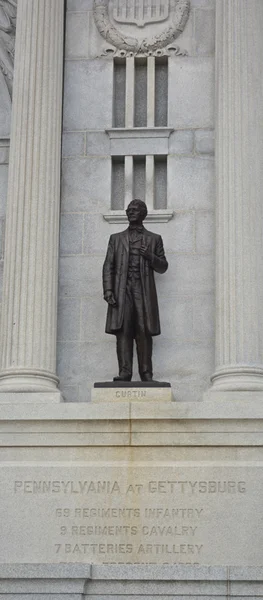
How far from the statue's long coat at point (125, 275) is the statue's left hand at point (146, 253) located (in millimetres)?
45

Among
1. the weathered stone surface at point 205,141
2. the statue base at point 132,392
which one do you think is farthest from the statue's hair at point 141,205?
the statue base at point 132,392

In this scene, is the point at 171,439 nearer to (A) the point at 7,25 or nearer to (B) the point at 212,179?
(B) the point at 212,179

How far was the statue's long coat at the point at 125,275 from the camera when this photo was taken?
17.7 metres

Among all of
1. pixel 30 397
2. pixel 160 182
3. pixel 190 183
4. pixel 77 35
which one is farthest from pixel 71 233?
pixel 77 35

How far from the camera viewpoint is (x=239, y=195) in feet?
58.8

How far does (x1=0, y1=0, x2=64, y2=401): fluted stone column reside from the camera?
17.8 metres

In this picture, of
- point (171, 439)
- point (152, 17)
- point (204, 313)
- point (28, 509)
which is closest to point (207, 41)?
point (152, 17)

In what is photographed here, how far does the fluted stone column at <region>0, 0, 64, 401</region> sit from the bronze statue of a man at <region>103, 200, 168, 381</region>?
97cm

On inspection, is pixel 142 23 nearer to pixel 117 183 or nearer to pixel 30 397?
pixel 117 183

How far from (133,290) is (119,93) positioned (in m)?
3.71

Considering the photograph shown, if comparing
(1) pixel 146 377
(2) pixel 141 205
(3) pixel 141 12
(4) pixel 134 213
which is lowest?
A: (1) pixel 146 377

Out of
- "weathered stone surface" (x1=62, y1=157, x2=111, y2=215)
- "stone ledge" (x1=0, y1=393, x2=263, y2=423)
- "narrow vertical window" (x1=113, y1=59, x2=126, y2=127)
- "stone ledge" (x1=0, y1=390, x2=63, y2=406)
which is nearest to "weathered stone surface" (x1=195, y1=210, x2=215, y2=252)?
"weathered stone surface" (x1=62, y1=157, x2=111, y2=215)

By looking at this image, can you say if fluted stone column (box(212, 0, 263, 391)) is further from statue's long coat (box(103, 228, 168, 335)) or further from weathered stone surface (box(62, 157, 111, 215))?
weathered stone surface (box(62, 157, 111, 215))

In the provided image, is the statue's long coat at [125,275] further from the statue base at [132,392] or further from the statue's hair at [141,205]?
the statue base at [132,392]
